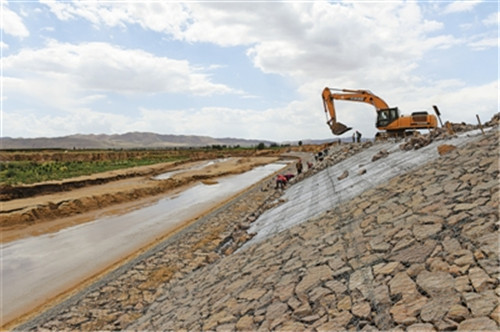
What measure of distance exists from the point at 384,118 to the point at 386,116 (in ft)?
0.67

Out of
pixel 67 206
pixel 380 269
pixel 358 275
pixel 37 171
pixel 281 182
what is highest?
pixel 37 171

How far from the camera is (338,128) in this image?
82.0 feet

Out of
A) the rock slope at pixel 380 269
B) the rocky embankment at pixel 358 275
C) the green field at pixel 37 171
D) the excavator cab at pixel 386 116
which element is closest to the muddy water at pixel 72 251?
the rocky embankment at pixel 358 275

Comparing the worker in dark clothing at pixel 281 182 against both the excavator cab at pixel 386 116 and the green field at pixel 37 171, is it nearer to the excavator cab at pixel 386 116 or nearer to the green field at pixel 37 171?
the excavator cab at pixel 386 116

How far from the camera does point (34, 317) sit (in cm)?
923

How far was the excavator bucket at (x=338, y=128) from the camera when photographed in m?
24.9

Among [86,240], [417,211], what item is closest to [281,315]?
[417,211]

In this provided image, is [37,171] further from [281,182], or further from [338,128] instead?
[338,128]

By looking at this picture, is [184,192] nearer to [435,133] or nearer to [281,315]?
[435,133]

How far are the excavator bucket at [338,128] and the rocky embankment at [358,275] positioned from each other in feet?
50.3

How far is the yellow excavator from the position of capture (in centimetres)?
2230

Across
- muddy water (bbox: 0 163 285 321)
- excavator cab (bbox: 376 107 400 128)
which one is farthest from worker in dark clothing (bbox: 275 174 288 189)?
excavator cab (bbox: 376 107 400 128)

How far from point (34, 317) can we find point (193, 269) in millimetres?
4851

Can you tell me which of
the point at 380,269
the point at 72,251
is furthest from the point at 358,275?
the point at 72,251
